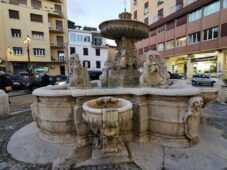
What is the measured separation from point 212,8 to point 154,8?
45.2 feet

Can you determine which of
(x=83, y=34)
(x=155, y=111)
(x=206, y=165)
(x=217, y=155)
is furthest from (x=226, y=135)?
(x=83, y=34)

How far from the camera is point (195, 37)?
22000mm

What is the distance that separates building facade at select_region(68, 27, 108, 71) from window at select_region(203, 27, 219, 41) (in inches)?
761

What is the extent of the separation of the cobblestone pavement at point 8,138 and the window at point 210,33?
68.9ft

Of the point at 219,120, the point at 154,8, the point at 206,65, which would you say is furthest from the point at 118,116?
the point at 154,8

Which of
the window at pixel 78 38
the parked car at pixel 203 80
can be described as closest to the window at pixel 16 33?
the window at pixel 78 38

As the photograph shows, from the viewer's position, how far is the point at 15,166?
114 inches

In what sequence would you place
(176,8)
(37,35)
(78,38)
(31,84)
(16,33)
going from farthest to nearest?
(78,38) → (37,35) → (16,33) → (176,8) → (31,84)

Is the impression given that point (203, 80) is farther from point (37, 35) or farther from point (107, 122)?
point (37, 35)

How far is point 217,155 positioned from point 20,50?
29.4 m

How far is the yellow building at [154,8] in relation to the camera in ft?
84.9

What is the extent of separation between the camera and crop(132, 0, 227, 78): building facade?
60.7 feet

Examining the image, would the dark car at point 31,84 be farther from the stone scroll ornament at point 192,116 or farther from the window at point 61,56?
the window at point 61,56

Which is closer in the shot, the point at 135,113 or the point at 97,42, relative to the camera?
the point at 135,113
